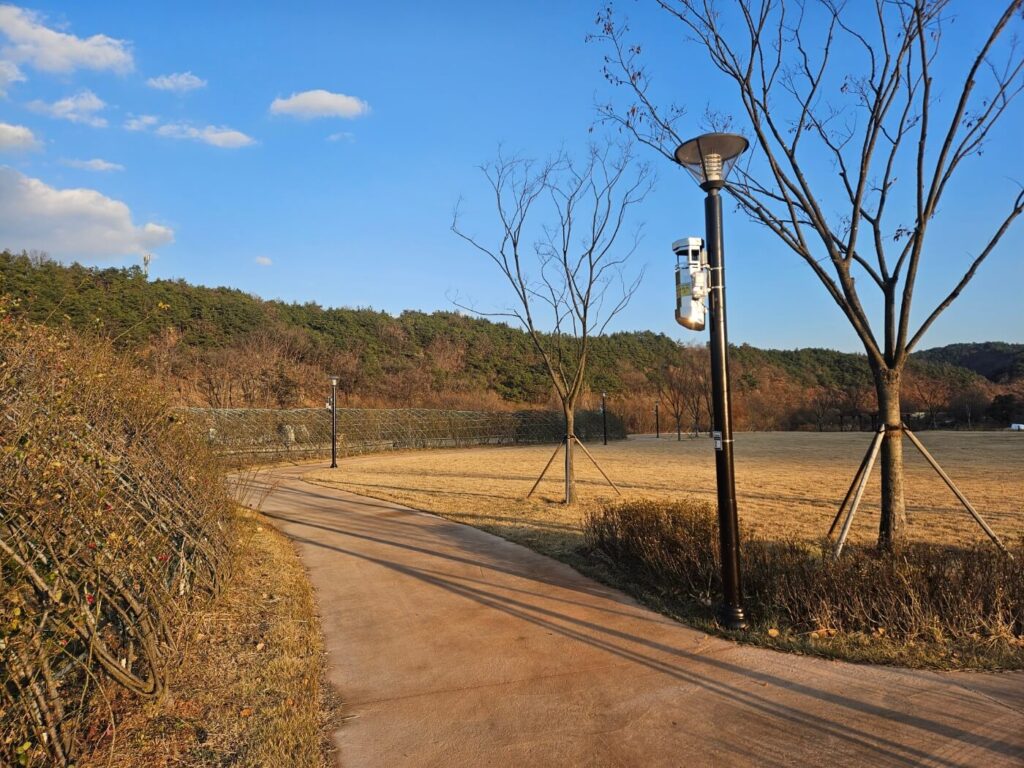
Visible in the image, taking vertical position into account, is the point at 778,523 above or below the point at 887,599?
below

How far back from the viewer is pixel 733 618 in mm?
4527

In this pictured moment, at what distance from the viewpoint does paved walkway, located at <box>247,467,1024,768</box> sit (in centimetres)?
293

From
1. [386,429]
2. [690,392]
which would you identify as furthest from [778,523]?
[690,392]

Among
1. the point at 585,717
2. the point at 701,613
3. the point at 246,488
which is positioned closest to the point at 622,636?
the point at 701,613

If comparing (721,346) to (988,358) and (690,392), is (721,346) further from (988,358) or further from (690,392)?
(988,358)

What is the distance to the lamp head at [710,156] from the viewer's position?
4.69m

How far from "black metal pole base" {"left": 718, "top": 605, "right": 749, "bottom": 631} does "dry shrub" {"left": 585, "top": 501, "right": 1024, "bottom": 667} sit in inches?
4.2

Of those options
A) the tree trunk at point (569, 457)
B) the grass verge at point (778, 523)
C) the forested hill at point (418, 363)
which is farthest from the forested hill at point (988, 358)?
the tree trunk at point (569, 457)

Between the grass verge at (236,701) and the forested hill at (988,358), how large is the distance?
249 ft

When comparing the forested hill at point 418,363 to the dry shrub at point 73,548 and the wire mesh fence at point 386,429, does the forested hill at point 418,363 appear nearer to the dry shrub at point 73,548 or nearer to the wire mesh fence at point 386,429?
the wire mesh fence at point 386,429

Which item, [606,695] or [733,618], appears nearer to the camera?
[606,695]

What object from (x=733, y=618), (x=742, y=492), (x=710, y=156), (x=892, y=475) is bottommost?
(x=742, y=492)

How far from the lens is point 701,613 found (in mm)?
4922

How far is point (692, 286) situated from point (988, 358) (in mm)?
92874
